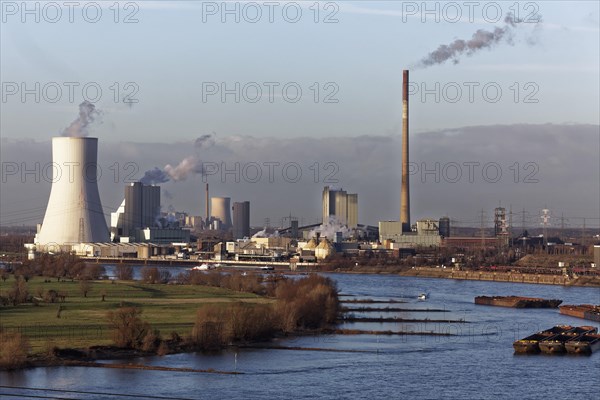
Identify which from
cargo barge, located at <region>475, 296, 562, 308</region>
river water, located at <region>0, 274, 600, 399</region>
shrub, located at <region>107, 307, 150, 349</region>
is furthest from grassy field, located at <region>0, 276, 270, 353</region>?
cargo barge, located at <region>475, 296, 562, 308</region>

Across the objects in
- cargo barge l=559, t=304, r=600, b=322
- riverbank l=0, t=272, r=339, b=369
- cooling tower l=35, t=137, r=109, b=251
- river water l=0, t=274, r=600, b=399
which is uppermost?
cooling tower l=35, t=137, r=109, b=251

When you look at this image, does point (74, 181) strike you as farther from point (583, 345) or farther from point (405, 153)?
point (583, 345)

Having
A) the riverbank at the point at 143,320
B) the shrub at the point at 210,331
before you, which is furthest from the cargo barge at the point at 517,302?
the shrub at the point at 210,331

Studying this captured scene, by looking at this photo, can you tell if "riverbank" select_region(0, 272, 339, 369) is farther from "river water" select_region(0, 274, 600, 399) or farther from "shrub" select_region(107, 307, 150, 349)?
"river water" select_region(0, 274, 600, 399)

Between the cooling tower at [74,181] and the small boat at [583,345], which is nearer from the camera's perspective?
the small boat at [583,345]

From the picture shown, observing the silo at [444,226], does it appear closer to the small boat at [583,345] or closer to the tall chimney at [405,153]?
the tall chimney at [405,153]

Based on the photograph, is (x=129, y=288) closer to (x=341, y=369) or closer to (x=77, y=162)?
(x=77, y=162)

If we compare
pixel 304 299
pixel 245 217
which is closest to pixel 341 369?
pixel 304 299

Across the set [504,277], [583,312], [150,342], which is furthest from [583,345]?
[504,277]
